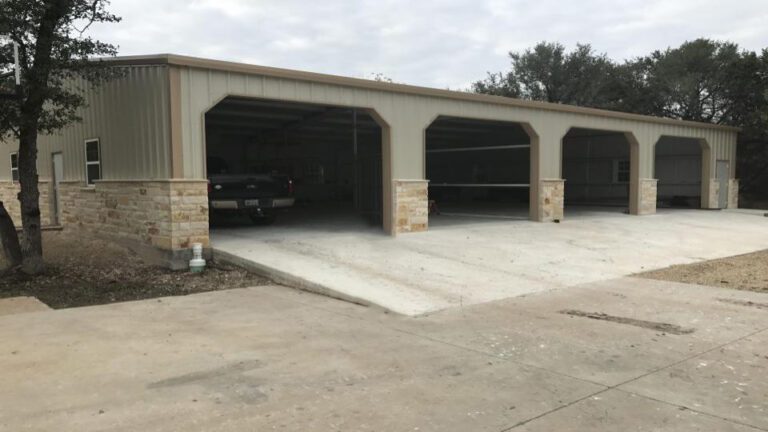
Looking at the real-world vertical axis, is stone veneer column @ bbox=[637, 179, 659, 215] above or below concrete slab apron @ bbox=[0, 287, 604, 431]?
above

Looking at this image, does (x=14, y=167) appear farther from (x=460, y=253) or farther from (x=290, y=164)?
(x=460, y=253)

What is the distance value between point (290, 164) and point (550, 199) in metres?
13.1

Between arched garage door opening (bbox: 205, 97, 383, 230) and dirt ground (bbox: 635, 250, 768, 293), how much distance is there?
705 cm

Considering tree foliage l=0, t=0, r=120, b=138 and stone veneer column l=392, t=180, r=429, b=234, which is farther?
stone veneer column l=392, t=180, r=429, b=234

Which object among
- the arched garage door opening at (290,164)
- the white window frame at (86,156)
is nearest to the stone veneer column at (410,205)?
the arched garage door opening at (290,164)

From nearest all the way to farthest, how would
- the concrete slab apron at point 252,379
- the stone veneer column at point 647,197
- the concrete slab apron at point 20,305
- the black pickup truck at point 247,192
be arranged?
the concrete slab apron at point 252,379
the concrete slab apron at point 20,305
the black pickup truck at point 247,192
the stone veneer column at point 647,197

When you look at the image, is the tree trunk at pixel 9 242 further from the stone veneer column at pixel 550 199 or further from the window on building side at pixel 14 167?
the stone veneer column at pixel 550 199

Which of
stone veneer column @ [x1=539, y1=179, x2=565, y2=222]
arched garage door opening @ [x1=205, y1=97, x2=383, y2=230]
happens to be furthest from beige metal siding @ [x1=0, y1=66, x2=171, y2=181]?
stone veneer column @ [x1=539, y1=179, x2=565, y2=222]

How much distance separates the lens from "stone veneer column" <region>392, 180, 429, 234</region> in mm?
13094

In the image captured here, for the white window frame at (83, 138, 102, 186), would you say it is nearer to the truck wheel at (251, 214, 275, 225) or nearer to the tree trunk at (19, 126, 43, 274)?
the tree trunk at (19, 126, 43, 274)

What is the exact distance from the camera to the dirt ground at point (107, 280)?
8.47 meters

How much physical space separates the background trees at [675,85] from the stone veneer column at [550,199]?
12907 mm

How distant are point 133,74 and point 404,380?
8.28 m

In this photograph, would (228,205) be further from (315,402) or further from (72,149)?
(315,402)
